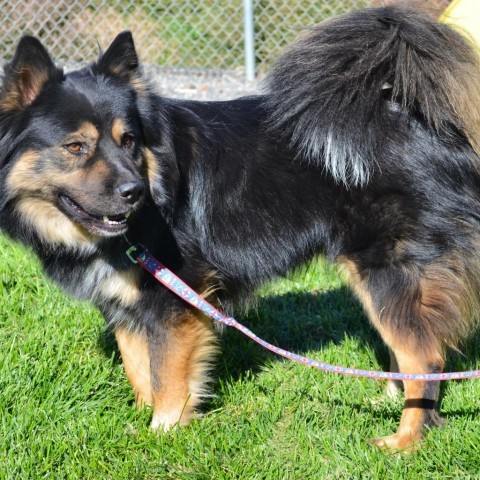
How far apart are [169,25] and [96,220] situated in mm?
7085

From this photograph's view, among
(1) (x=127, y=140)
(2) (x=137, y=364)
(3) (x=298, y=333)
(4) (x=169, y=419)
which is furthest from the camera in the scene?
(3) (x=298, y=333)

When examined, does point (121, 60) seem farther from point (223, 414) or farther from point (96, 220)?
point (223, 414)

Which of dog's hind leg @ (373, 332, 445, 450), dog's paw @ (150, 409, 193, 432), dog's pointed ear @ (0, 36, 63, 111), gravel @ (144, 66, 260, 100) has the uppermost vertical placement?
dog's pointed ear @ (0, 36, 63, 111)

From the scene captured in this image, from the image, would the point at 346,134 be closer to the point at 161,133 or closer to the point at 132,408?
the point at 161,133

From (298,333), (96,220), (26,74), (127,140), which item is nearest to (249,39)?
(298,333)

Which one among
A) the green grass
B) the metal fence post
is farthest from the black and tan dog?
the metal fence post

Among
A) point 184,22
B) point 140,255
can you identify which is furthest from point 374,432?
point 184,22

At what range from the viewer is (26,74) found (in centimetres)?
327

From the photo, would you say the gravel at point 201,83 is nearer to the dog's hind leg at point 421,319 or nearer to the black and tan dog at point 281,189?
the black and tan dog at point 281,189

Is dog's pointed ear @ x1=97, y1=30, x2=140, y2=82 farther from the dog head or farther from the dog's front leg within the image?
the dog's front leg

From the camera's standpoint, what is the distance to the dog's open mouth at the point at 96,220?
3287mm

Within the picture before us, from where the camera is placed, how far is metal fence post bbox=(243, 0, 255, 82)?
8.38 meters

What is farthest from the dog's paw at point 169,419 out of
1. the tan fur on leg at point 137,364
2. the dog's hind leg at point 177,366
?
the tan fur on leg at point 137,364

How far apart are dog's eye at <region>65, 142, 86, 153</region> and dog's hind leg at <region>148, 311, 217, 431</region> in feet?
3.17
